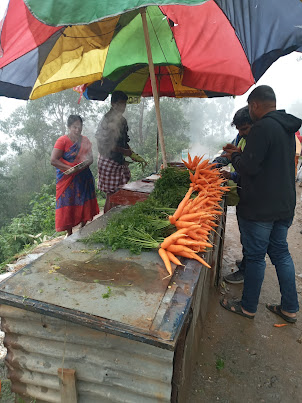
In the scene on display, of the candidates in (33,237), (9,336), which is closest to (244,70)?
(9,336)

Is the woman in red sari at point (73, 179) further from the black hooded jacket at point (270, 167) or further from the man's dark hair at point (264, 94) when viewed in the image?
the man's dark hair at point (264, 94)

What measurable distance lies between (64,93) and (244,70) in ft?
74.6

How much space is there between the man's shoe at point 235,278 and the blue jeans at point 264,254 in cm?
83

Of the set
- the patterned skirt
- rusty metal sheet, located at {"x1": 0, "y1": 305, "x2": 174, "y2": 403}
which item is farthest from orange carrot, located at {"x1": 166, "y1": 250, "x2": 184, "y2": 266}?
the patterned skirt

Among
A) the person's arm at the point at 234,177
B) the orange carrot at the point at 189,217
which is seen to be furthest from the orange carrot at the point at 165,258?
the person's arm at the point at 234,177

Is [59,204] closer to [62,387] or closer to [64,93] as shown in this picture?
[62,387]

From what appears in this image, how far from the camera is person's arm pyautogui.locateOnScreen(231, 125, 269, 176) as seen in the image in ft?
7.44

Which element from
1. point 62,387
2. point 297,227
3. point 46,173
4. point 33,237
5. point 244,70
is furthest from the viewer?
point 46,173

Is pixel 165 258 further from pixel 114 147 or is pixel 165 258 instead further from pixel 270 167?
pixel 114 147

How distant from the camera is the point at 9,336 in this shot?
1665 mm

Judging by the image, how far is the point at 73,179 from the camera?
4113 mm

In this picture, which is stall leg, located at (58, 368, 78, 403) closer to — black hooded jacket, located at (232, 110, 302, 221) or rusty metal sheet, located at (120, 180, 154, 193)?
black hooded jacket, located at (232, 110, 302, 221)

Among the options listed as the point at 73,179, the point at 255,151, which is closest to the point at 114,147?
the point at 73,179

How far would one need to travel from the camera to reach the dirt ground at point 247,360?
214 centimetres
